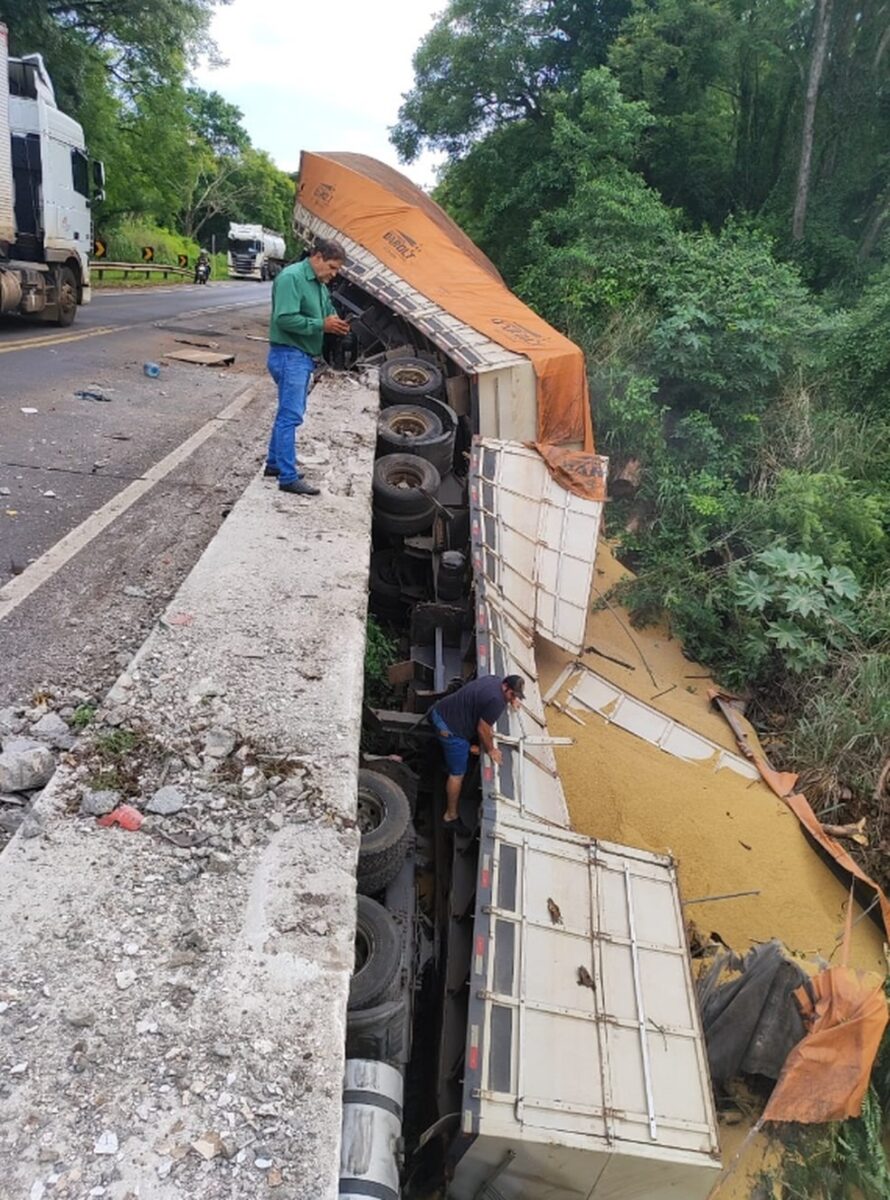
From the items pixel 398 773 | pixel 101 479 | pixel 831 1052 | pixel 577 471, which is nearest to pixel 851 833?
pixel 831 1052

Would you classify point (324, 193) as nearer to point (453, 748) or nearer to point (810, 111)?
point (810, 111)

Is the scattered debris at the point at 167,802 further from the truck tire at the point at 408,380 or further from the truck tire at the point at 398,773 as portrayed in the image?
the truck tire at the point at 408,380

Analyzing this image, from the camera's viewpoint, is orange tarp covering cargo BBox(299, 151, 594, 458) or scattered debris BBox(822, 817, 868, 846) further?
orange tarp covering cargo BBox(299, 151, 594, 458)

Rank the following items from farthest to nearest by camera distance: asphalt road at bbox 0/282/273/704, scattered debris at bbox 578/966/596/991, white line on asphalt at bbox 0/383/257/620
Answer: white line on asphalt at bbox 0/383/257/620 → asphalt road at bbox 0/282/273/704 → scattered debris at bbox 578/966/596/991

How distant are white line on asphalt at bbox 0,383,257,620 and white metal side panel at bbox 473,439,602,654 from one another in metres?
2.70

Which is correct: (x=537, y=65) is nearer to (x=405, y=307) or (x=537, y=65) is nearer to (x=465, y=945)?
(x=405, y=307)

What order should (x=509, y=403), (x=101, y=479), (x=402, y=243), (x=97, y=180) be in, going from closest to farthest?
(x=101, y=479)
(x=509, y=403)
(x=402, y=243)
(x=97, y=180)

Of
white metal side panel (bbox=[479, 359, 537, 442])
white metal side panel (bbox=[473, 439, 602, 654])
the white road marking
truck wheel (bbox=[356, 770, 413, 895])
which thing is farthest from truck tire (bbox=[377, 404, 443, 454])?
the white road marking

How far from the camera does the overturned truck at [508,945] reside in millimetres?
3119

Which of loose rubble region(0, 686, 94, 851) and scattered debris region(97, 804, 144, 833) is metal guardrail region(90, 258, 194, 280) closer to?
loose rubble region(0, 686, 94, 851)

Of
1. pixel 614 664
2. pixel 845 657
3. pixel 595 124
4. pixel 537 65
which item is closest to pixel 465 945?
pixel 614 664

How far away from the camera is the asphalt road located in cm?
411

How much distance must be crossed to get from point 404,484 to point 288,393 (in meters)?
2.01

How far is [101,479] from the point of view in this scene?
6.32 meters
